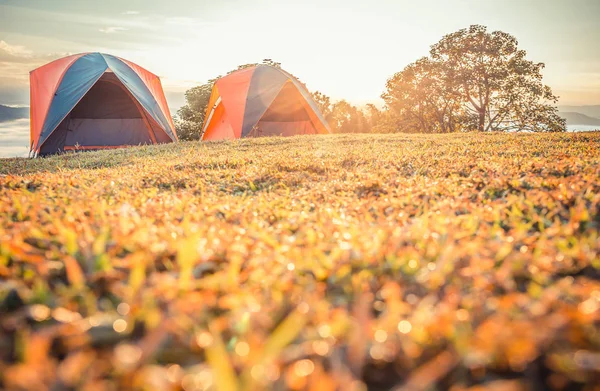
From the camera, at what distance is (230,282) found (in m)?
1.25

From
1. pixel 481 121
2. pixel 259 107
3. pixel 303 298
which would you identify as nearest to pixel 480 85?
pixel 481 121

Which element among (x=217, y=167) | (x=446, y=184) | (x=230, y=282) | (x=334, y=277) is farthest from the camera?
(x=217, y=167)

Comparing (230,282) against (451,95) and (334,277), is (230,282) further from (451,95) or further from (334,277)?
(451,95)

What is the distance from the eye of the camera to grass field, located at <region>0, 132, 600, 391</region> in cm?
87

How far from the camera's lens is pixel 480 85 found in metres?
22.8

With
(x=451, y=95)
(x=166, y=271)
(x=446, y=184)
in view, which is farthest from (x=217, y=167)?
(x=451, y=95)

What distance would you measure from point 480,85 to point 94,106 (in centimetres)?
1950

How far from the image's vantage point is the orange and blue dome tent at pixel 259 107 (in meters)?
13.2

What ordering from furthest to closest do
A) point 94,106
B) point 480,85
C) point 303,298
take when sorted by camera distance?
1. point 480,85
2. point 94,106
3. point 303,298

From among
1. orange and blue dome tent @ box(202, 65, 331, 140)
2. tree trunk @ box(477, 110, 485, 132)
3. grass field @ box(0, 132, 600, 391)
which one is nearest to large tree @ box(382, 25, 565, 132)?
tree trunk @ box(477, 110, 485, 132)

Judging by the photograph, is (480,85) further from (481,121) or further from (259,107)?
(259,107)

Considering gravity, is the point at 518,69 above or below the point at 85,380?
above

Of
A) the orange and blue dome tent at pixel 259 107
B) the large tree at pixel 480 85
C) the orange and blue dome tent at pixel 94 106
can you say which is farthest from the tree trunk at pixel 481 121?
the orange and blue dome tent at pixel 94 106

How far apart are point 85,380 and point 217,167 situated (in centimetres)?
428
